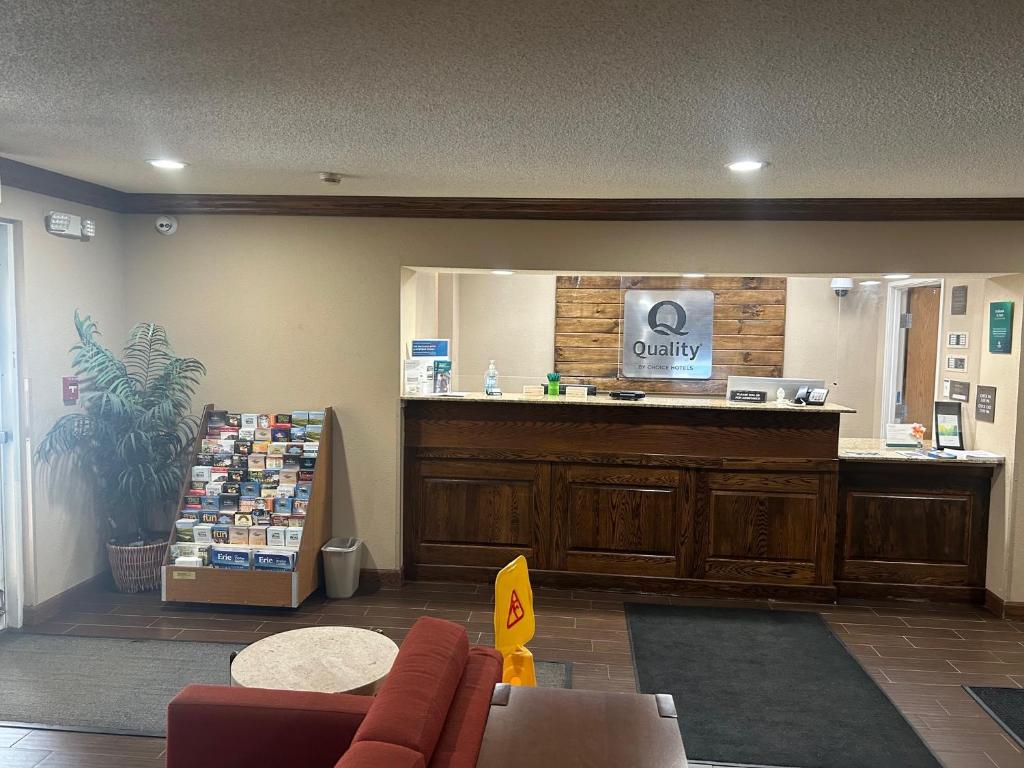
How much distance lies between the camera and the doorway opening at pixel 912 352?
257 inches

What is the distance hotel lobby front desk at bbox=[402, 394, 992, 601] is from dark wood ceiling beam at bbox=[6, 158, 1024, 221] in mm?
1162

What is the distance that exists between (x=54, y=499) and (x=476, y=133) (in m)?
3.29

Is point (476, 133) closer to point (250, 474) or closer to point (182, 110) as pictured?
point (182, 110)

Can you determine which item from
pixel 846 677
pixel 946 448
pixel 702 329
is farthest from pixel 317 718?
pixel 702 329

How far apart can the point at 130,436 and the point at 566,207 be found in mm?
2910

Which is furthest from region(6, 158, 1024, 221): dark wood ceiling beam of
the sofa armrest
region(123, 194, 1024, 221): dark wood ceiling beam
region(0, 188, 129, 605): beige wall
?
the sofa armrest

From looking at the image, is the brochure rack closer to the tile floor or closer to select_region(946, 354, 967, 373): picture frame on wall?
the tile floor

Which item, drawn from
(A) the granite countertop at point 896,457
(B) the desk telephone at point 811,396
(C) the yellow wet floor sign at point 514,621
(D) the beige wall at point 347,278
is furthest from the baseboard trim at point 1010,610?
(C) the yellow wet floor sign at point 514,621

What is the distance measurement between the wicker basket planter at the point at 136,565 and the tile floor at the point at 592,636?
88 mm

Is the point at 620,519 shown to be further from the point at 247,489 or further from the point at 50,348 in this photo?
the point at 50,348

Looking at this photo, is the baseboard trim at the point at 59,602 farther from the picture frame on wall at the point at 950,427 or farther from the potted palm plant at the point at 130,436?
the picture frame on wall at the point at 950,427

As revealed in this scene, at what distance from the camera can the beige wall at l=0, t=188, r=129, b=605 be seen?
4477mm

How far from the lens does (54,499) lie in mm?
4758

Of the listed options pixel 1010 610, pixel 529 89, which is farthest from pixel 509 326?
pixel 529 89
